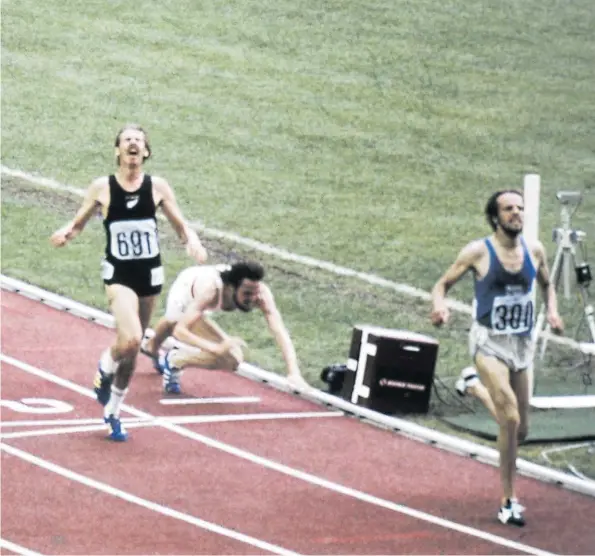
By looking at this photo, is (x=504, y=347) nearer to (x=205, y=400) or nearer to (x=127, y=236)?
(x=127, y=236)

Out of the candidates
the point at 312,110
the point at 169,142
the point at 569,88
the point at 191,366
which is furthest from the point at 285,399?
the point at 569,88

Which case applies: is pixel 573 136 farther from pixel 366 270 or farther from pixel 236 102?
pixel 366 270

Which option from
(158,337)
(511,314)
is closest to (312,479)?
(511,314)

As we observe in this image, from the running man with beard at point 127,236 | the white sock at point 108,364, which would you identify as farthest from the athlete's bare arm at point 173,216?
the white sock at point 108,364

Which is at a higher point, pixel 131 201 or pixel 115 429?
pixel 131 201

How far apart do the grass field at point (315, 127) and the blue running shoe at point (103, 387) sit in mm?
2606

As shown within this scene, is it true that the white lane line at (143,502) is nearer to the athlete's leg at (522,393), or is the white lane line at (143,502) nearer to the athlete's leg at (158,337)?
the athlete's leg at (522,393)

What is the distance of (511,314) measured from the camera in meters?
12.1

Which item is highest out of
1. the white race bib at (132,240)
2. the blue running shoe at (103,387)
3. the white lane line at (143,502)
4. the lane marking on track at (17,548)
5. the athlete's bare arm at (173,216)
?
the athlete's bare arm at (173,216)

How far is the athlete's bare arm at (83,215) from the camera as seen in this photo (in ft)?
43.2

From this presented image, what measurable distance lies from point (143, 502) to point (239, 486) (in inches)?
30.6

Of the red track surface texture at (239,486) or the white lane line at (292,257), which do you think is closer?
the red track surface texture at (239,486)

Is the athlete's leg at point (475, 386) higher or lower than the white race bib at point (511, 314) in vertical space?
lower

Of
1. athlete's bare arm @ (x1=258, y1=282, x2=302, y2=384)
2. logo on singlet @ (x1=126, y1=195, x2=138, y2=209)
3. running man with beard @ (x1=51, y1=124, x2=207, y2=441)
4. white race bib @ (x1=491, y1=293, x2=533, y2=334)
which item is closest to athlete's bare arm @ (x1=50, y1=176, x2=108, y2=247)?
running man with beard @ (x1=51, y1=124, x2=207, y2=441)
